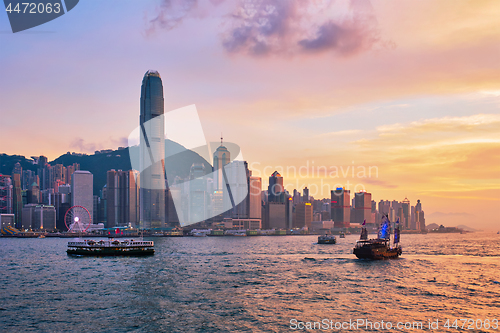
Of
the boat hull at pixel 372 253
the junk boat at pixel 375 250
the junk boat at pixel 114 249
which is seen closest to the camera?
the boat hull at pixel 372 253

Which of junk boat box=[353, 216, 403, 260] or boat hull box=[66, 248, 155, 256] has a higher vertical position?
junk boat box=[353, 216, 403, 260]

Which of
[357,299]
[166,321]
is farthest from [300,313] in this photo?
[166,321]

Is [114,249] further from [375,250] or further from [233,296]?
[375,250]

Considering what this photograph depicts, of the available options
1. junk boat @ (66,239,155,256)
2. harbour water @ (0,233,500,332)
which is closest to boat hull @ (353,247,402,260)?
harbour water @ (0,233,500,332)

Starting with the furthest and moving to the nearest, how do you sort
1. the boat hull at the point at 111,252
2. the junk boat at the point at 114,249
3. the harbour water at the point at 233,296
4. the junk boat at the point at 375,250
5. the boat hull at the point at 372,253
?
the junk boat at the point at 114,249 → the boat hull at the point at 111,252 → the junk boat at the point at 375,250 → the boat hull at the point at 372,253 → the harbour water at the point at 233,296

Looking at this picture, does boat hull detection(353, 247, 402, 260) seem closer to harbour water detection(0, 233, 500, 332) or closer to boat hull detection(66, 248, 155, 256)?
harbour water detection(0, 233, 500, 332)

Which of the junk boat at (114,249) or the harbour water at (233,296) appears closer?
the harbour water at (233,296)

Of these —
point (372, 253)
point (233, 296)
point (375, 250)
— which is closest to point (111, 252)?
point (233, 296)

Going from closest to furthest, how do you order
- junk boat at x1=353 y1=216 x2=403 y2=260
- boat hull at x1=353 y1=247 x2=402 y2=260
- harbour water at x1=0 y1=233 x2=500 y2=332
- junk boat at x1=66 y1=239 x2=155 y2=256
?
harbour water at x1=0 y1=233 x2=500 y2=332
boat hull at x1=353 y1=247 x2=402 y2=260
junk boat at x1=353 y1=216 x2=403 y2=260
junk boat at x1=66 y1=239 x2=155 y2=256

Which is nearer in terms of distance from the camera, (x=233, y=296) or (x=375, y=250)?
(x=233, y=296)

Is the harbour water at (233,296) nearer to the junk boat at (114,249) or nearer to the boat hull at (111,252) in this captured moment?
the boat hull at (111,252)

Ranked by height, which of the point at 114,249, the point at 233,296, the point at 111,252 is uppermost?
the point at 233,296

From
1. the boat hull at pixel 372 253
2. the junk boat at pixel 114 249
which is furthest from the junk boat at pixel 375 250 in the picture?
the junk boat at pixel 114 249

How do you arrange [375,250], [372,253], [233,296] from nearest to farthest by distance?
1. [233,296]
2. [372,253]
3. [375,250]
